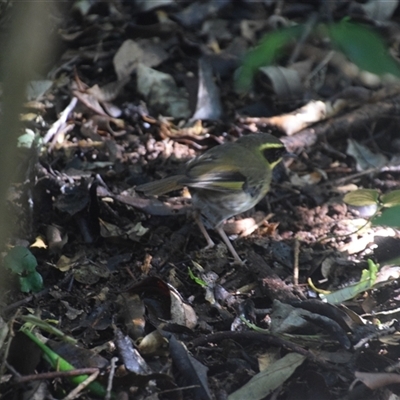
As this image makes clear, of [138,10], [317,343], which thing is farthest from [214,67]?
[317,343]

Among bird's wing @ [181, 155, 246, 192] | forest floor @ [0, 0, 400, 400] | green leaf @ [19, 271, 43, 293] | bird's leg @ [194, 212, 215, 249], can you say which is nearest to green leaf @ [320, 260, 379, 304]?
forest floor @ [0, 0, 400, 400]

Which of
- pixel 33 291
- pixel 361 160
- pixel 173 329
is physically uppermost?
pixel 33 291

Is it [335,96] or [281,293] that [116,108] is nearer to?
[335,96]

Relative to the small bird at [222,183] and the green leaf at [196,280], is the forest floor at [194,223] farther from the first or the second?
the small bird at [222,183]

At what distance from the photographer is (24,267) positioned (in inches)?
150

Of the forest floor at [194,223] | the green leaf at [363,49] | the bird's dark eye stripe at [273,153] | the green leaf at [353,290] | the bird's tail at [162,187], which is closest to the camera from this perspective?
the green leaf at [363,49]

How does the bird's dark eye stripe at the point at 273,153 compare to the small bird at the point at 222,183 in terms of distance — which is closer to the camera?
the small bird at the point at 222,183

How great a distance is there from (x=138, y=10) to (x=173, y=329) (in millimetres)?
4031

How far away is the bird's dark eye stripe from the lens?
16.5ft

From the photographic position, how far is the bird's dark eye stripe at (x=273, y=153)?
5.03m

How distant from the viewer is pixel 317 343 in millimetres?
3574

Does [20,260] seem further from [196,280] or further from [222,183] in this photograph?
[222,183]

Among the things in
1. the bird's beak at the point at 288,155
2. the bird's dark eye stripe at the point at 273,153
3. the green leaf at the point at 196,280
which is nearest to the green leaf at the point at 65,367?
the green leaf at the point at 196,280

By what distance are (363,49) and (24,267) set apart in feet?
6.77
